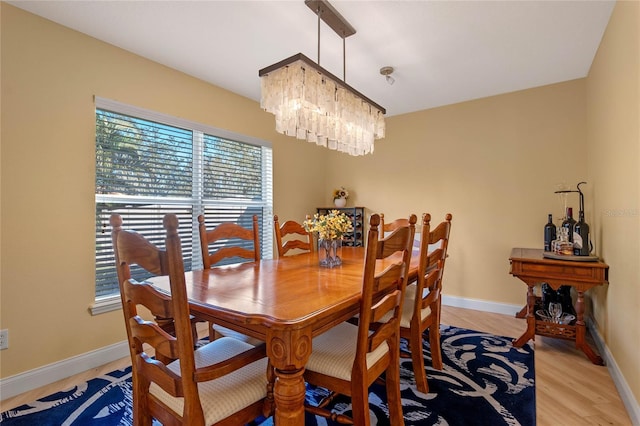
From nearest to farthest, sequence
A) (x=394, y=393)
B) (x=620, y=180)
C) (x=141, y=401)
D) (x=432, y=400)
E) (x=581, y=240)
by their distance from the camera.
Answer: (x=141, y=401), (x=394, y=393), (x=432, y=400), (x=620, y=180), (x=581, y=240)

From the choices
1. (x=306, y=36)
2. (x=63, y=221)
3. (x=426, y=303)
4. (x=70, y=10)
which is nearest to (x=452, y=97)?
(x=306, y=36)

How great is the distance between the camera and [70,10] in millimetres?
2004

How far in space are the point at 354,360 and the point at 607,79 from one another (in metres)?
2.63

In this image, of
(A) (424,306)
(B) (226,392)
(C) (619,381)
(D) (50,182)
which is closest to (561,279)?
(C) (619,381)

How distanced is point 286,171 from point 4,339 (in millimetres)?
2860

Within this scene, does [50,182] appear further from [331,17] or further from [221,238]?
[331,17]

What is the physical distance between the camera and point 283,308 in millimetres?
1149

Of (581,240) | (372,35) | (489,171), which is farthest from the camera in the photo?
(489,171)

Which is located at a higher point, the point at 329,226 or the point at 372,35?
the point at 372,35

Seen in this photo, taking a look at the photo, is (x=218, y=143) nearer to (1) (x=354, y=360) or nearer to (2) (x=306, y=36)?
(2) (x=306, y=36)

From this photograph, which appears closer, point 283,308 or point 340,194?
point 283,308

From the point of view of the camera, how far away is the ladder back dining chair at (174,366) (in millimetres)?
948

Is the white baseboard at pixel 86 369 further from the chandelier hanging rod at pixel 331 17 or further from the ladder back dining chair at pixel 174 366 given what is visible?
the chandelier hanging rod at pixel 331 17

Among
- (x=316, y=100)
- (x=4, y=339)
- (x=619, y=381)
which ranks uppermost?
(x=316, y=100)
